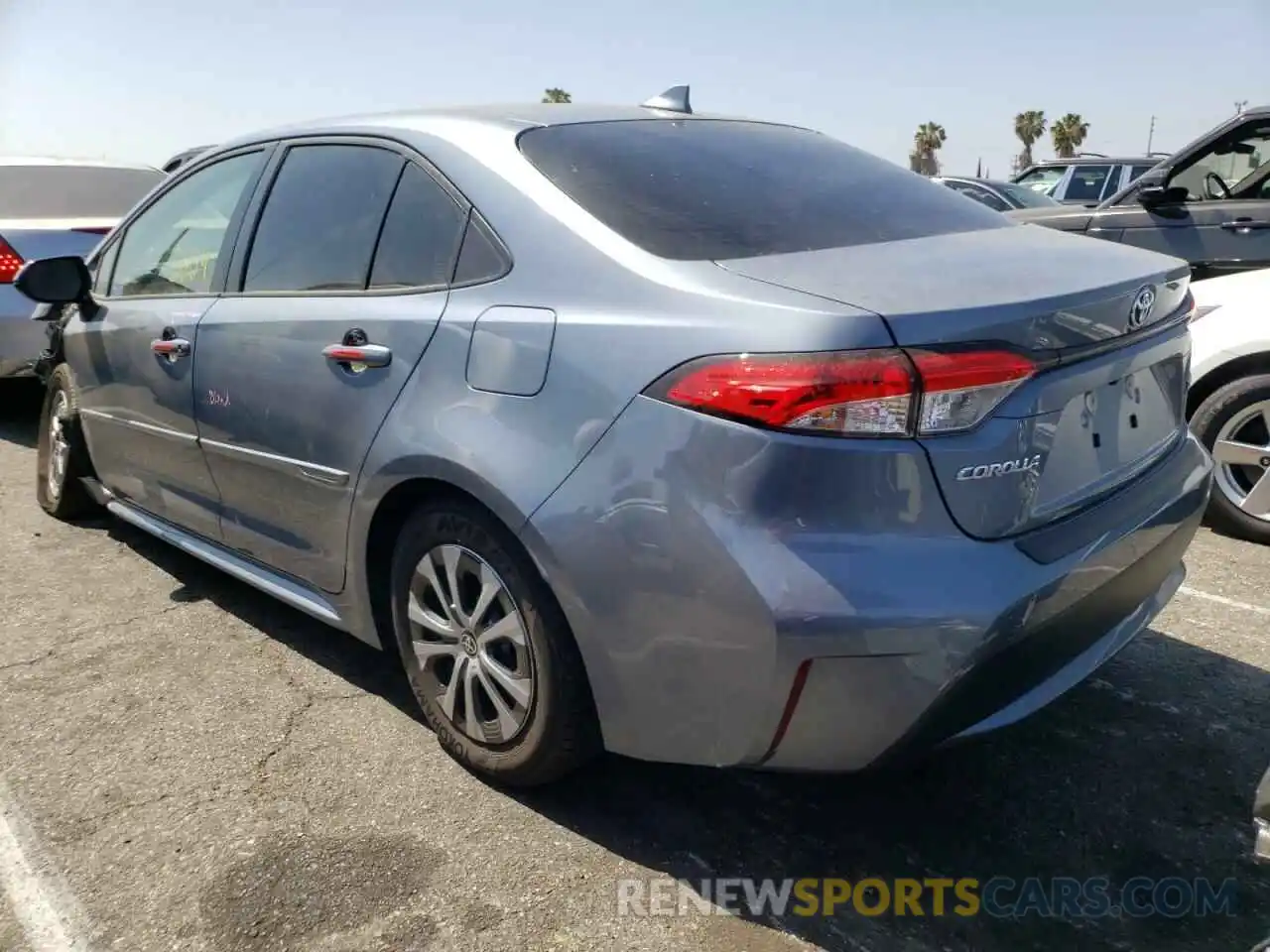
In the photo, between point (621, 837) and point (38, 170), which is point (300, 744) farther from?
point (38, 170)

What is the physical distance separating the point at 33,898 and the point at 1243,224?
6375 mm

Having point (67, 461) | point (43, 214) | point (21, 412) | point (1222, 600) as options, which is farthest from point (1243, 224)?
point (21, 412)

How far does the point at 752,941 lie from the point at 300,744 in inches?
54.2

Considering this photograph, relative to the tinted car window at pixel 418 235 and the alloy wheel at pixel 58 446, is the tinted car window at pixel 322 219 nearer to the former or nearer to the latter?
the tinted car window at pixel 418 235

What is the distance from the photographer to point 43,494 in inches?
188

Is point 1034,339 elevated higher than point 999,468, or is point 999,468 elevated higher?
point 1034,339

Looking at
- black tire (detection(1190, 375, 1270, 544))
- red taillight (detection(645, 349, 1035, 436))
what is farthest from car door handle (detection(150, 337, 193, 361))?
black tire (detection(1190, 375, 1270, 544))

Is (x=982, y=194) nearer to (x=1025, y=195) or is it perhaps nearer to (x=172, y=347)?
(x=1025, y=195)

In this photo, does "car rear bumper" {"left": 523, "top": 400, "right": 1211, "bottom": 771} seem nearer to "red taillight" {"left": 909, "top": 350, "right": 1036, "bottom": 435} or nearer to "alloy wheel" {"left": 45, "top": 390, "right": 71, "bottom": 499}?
"red taillight" {"left": 909, "top": 350, "right": 1036, "bottom": 435}

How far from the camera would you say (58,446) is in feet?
15.0

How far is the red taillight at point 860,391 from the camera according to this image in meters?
1.88

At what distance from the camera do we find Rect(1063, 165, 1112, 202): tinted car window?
12172 millimetres

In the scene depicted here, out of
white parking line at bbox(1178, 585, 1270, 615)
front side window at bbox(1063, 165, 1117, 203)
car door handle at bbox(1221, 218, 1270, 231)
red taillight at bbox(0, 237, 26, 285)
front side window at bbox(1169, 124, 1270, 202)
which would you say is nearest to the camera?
white parking line at bbox(1178, 585, 1270, 615)

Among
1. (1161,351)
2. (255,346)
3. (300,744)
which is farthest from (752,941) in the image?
(255,346)
